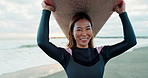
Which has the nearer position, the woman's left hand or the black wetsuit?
the black wetsuit

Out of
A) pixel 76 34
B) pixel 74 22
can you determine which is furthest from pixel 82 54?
pixel 74 22

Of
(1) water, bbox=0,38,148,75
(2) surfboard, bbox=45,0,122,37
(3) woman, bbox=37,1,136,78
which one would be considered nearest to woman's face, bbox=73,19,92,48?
(3) woman, bbox=37,1,136,78

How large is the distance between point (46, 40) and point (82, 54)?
1.07ft

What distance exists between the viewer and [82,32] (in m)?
1.45

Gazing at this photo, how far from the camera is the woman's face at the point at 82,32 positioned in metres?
1.46

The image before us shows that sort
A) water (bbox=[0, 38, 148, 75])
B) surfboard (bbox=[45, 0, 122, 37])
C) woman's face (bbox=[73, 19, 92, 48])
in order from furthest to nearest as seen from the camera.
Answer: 1. water (bbox=[0, 38, 148, 75])
2. woman's face (bbox=[73, 19, 92, 48])
3. surfboard (bbox=[45, 0, 122, 37])

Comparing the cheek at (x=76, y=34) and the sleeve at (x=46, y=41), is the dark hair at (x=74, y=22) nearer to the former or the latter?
the cheek at (x=76, y=34)

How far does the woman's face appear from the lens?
4.79 feet

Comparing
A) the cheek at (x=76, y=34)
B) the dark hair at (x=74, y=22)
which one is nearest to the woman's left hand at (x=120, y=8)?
the dark hair at (x=74, y=22)

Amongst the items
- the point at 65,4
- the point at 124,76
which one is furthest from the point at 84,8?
the point at 124,76

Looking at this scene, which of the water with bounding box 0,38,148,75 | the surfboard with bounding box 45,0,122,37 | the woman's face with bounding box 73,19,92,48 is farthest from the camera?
the water with bounding box 0,38,148,75

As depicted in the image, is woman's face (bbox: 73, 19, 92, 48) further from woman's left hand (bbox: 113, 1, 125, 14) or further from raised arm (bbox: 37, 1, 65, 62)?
woman's left hand (bbox: 113, 1, 125, 14)

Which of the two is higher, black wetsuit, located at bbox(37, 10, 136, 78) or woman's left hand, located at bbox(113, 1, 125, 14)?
woman's left hand, located at bbox(113, 1, 125, 14)

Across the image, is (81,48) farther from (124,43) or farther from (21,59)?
(21,59)
